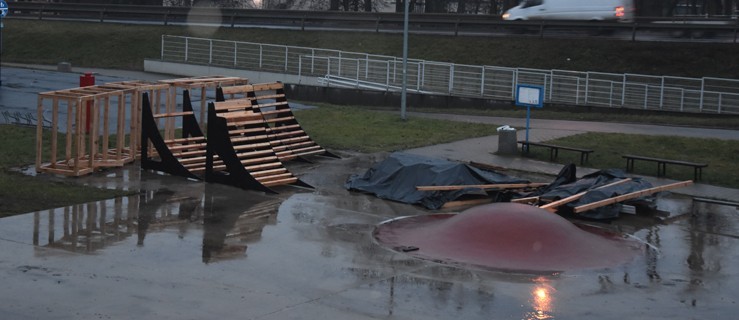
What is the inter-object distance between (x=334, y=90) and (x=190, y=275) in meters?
23.9

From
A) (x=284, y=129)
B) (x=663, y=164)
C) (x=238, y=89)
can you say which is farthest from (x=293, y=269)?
(x=663, y=164)

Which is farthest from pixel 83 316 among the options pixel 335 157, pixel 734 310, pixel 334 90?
pixel 334 90

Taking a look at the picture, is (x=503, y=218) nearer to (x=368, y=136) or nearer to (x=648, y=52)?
(x=368, y=136)

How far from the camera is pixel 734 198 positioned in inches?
732

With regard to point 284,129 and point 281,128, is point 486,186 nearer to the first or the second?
point 281,128

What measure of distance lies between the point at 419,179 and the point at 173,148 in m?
5.13

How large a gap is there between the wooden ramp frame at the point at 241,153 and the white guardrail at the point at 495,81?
669 inches

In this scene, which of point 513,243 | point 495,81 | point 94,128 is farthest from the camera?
point 495,81

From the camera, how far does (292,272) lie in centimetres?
1254

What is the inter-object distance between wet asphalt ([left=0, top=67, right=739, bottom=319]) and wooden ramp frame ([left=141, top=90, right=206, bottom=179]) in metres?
1.28

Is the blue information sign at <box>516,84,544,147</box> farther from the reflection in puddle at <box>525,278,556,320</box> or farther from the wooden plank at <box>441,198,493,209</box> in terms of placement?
the reflection in puddle at <box>525,278,556,320</box>

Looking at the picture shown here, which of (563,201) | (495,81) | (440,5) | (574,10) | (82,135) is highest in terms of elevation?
(440,5)

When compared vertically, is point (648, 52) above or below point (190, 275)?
above

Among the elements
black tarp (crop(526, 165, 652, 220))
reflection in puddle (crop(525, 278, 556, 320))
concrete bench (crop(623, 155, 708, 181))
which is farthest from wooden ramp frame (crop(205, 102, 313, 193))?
concrete bench (crop(623, 155, 708, 181))
